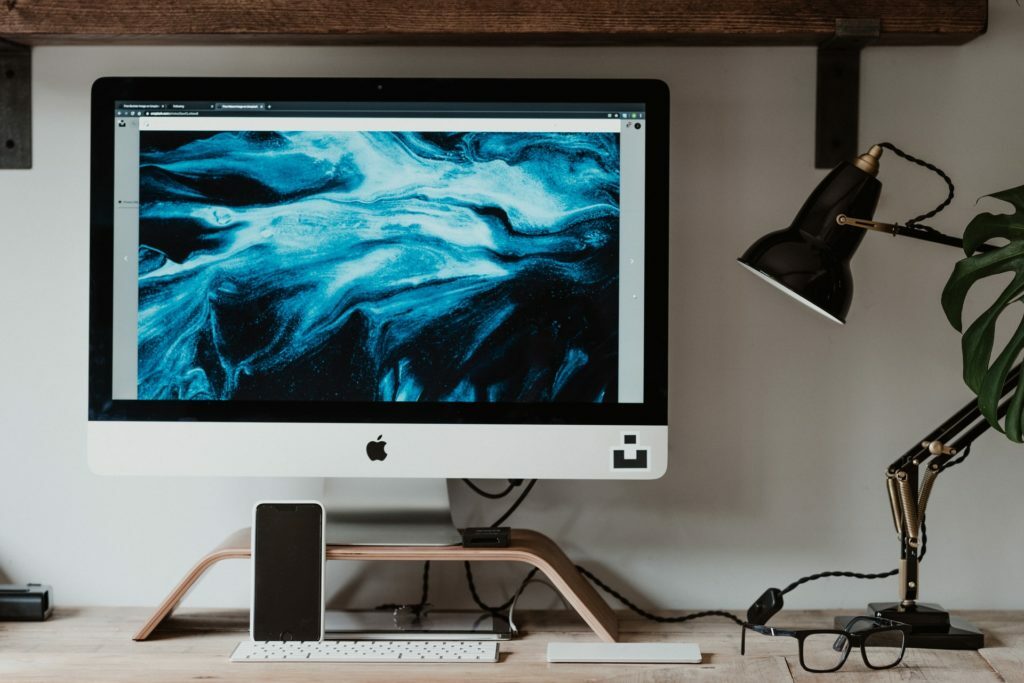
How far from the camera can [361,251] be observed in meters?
1.16

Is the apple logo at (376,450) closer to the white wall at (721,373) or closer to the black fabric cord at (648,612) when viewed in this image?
the white wall at (721,373)

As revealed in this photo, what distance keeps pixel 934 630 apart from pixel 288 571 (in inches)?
31.4

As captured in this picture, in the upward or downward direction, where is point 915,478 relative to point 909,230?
downward

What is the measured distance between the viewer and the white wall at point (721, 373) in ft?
4.33

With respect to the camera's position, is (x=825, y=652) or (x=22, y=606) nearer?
(x=825, y=652)

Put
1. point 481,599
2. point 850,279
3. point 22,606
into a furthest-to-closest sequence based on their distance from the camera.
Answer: point 481,599 → point 22,606 → point 850,279

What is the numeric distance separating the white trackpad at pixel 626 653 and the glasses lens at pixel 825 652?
0.13 metres

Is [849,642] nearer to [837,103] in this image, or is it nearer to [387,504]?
[387,504]

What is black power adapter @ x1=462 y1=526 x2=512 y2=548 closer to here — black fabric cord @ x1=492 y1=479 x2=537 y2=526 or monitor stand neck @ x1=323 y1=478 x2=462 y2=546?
monitor stand neck @ x1=323 y1=478 x2=462 y2=546

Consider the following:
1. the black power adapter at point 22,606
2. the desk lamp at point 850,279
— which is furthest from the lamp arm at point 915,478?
the black power adapter at point 22,606

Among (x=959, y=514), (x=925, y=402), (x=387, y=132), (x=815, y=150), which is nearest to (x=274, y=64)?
(x=387, y=132)

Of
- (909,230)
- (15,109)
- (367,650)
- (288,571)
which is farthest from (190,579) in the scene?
(909,230)

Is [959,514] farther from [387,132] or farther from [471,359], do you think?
[387,132]

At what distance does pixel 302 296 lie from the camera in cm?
116
